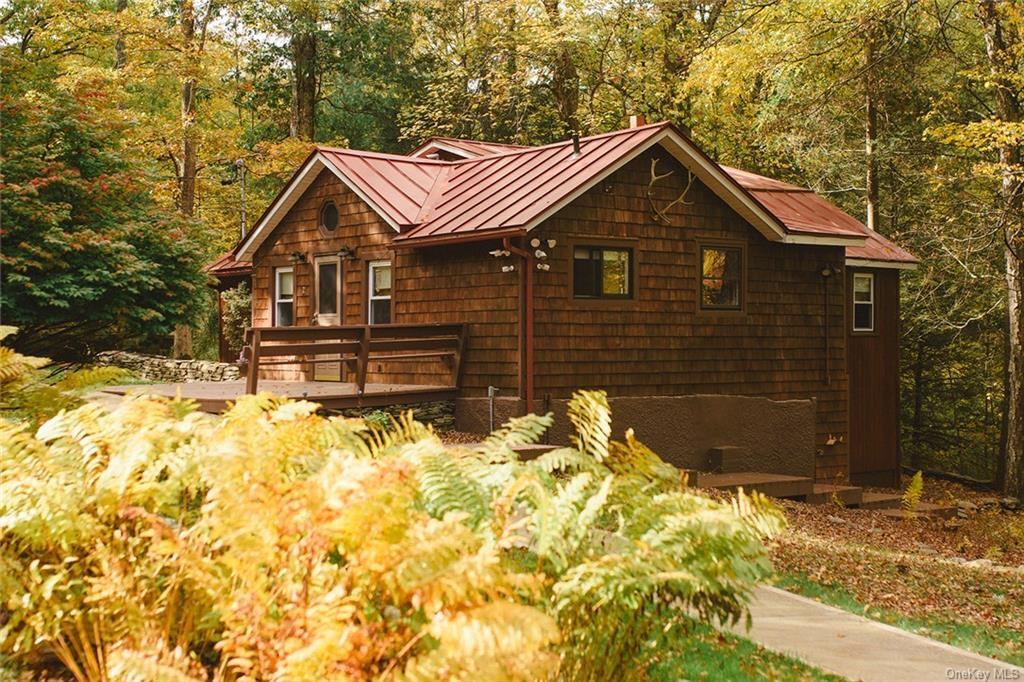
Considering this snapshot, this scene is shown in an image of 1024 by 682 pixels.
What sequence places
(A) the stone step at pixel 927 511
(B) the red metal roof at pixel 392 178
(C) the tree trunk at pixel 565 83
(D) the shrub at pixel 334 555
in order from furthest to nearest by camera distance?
(C) the tree trunk at pixel 565 83
(B) the red metal roof at pixel 392 178
(A) the stone step at pixel 927 511
(D) the shrub at pixel 334 555

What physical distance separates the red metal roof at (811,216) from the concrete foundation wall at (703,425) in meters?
3.21

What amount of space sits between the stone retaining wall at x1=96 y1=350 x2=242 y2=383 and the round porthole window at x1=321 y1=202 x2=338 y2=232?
427cm

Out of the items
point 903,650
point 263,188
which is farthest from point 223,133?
point 903,650

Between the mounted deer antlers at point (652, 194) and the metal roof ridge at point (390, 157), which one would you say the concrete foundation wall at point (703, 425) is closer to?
the mounted deer antlers at point (652, 194)

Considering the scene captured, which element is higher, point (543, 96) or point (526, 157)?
point (543, 96)

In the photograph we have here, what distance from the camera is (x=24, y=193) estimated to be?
14.2 m

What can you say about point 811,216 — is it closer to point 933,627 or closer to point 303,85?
point 933,627

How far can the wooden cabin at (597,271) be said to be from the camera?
646 inches

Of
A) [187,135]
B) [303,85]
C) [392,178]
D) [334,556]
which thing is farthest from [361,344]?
[303,85]

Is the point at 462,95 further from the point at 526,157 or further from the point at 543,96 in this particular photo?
the point at 526,157

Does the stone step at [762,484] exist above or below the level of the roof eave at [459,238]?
below

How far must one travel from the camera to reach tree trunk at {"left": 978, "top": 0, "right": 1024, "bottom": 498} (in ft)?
62.4

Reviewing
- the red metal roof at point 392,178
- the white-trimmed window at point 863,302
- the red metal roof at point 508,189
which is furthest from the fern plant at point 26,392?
the white-trimmed window at point 863,302

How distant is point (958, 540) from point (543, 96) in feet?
65.2
